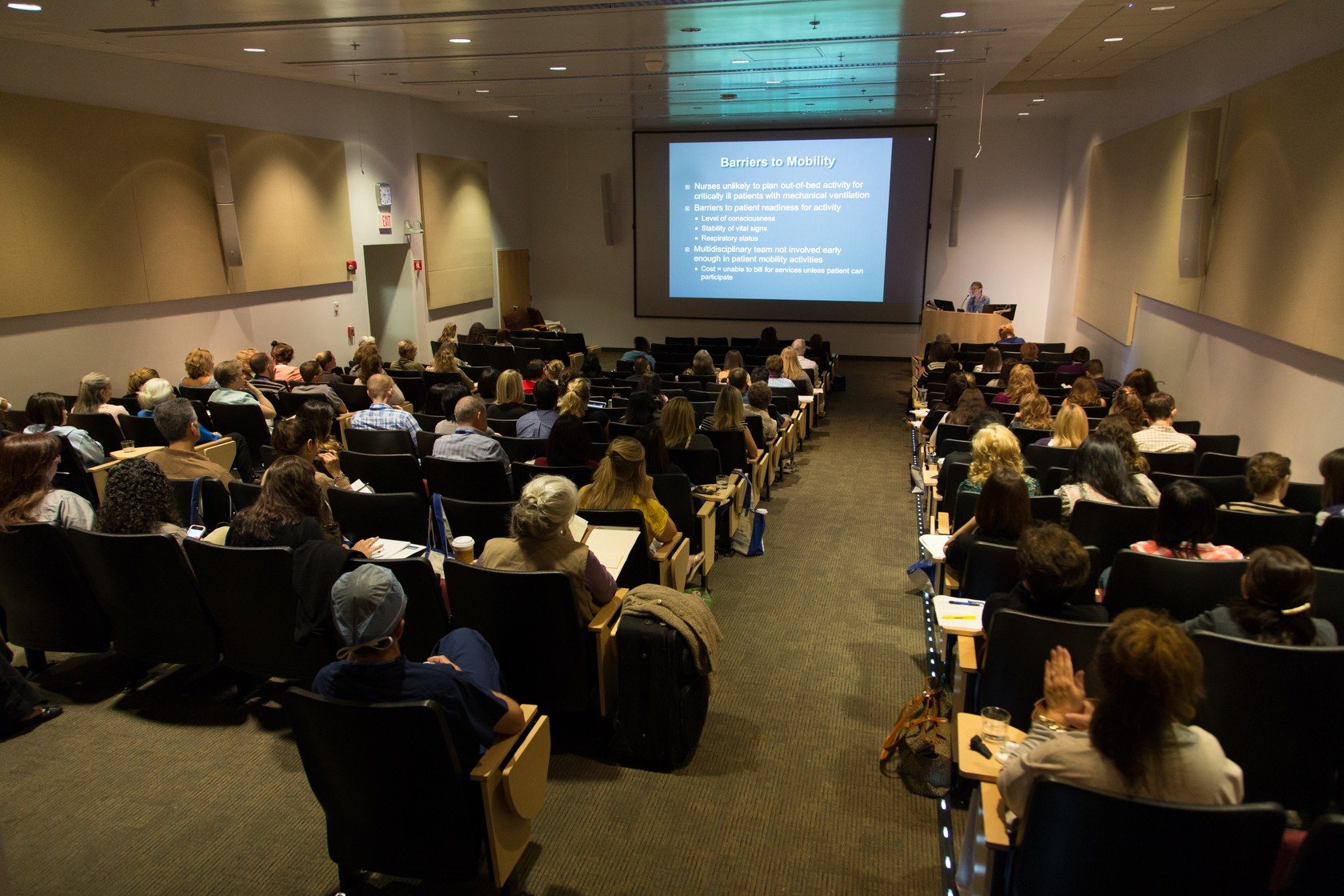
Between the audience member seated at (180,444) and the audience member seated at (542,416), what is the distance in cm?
202

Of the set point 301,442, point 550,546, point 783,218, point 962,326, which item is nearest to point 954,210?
point 962,326

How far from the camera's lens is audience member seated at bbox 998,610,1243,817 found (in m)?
1.85

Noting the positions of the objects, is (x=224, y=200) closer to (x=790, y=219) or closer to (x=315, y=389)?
(x=315, y=389)

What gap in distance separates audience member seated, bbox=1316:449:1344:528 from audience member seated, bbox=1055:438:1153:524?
737 millimetres

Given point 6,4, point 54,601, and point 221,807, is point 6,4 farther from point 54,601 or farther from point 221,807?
point 221,807

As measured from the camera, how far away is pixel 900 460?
8.66 meters

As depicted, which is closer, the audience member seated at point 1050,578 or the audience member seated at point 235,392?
the audience member seated at point 1050,578

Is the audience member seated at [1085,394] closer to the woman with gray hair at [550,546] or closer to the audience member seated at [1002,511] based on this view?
the audience member seated at [1002,511]

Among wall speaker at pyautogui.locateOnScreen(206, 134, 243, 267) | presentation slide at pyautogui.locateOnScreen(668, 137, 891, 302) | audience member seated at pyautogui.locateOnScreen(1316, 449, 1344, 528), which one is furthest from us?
presentation slide at pyautogui.locateOnScreen(668, 137, 891, 302)

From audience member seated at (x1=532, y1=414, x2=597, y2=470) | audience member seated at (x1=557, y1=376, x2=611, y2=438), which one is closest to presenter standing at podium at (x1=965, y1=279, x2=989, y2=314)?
audience member seated at (x1=557, y1=376, x2=611, y2=438)

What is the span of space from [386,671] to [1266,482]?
407 cm

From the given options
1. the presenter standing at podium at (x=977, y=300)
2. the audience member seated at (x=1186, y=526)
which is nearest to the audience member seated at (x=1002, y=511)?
the audience member seated at (x=1186, y=526)

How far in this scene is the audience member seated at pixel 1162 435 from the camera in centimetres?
545

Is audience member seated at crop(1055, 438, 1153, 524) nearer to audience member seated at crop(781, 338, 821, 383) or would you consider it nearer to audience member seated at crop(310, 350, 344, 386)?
audience member seated at crop(781, 338, 821, 383)
